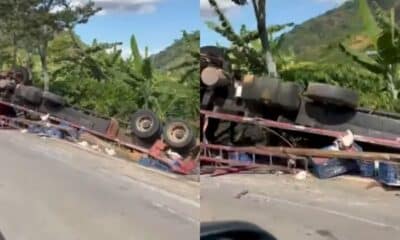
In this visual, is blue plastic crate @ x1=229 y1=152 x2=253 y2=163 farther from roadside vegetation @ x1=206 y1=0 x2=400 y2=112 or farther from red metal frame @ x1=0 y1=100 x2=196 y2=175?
roadside vegetation @ x1=206 y1=0 x2=400 y2=112

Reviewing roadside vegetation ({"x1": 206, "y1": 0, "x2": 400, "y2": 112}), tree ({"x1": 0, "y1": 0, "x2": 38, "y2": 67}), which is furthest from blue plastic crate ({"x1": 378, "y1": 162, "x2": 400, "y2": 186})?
tree ({"x1": 0, "y1": 0, "x2": 38, "y2": 67})

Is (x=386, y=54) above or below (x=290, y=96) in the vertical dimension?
above

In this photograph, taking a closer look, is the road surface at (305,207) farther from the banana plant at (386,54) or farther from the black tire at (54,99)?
the black tire at (54,99)

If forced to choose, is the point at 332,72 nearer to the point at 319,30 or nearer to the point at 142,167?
the point at 142,167

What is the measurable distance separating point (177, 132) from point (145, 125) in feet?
2.53

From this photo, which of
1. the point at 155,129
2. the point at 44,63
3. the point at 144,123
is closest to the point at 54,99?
the point at 144,123

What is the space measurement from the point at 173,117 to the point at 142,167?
37cm

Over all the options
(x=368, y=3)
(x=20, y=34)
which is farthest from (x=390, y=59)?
(x=20, y=34)

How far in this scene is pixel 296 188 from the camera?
251 cm

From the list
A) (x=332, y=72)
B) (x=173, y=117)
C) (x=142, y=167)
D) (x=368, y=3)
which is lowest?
(x=142, y=167)

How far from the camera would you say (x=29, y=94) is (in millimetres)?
6484

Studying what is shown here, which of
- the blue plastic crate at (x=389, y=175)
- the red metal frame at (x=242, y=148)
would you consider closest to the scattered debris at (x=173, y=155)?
the red metal frame at (x=242, y=148)

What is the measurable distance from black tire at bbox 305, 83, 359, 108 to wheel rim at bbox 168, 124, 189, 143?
86cm

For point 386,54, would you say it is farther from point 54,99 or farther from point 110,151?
point 54,99
